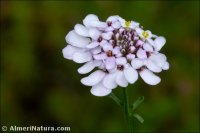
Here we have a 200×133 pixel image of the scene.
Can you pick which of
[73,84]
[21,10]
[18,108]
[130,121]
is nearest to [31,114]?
[18,108]

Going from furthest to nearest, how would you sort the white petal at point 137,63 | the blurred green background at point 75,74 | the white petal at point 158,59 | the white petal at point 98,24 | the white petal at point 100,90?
the blurred green background at point 75,74 < the white petal at point 98,24 < the white petal at point 158,59 < the white petal at point 137,63 < the white petal at point 100,90

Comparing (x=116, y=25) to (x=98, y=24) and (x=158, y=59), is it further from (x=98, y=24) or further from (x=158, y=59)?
(x=158, y=59)

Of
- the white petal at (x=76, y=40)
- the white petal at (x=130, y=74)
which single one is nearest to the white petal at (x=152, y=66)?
the white petal at (x=130, y=74)

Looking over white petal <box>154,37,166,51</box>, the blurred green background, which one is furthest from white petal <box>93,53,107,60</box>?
the blurred green background

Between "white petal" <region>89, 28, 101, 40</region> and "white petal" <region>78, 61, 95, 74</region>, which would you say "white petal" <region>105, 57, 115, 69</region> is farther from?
"white petal" <region>89, 28, 101, 40</region>

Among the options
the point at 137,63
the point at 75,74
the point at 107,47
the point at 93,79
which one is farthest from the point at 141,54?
the point at 75,74

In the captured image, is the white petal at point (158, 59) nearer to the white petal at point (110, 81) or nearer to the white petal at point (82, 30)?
the white petal at point (110, 81)
